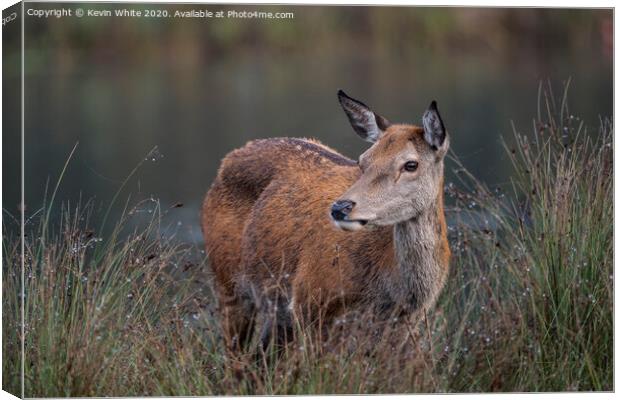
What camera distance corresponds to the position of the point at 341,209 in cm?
1027

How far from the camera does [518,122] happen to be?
11.3 metres

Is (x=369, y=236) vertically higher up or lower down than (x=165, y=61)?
lower down

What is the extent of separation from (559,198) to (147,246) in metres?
2.56

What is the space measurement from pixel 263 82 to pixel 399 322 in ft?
6.36

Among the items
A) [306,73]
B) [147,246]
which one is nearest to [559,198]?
[306,73]

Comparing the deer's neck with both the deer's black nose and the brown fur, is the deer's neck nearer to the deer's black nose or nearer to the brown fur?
the brown fur

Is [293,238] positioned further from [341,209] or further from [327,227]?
[341,209]

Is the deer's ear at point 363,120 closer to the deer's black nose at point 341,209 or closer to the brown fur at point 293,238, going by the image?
the brown fur at point 293,238

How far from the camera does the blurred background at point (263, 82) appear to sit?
10.5 m

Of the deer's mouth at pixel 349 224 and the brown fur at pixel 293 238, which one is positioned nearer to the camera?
the deer's mouth at pixel 349 224

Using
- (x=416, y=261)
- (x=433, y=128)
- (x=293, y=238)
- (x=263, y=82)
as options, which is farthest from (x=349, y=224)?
(x=263, y=82)

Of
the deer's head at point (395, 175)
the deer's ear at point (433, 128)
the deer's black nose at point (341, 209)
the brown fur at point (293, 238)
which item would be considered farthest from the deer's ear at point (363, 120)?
the deer's black nose at point (341, 209)

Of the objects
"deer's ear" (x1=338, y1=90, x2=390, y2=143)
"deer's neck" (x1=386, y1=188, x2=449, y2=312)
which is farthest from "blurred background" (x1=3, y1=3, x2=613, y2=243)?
"deer's neck" (x1=386, y1=188, x2=449, y2=312)

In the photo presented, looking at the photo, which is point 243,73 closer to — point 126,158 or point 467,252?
point 126,158
